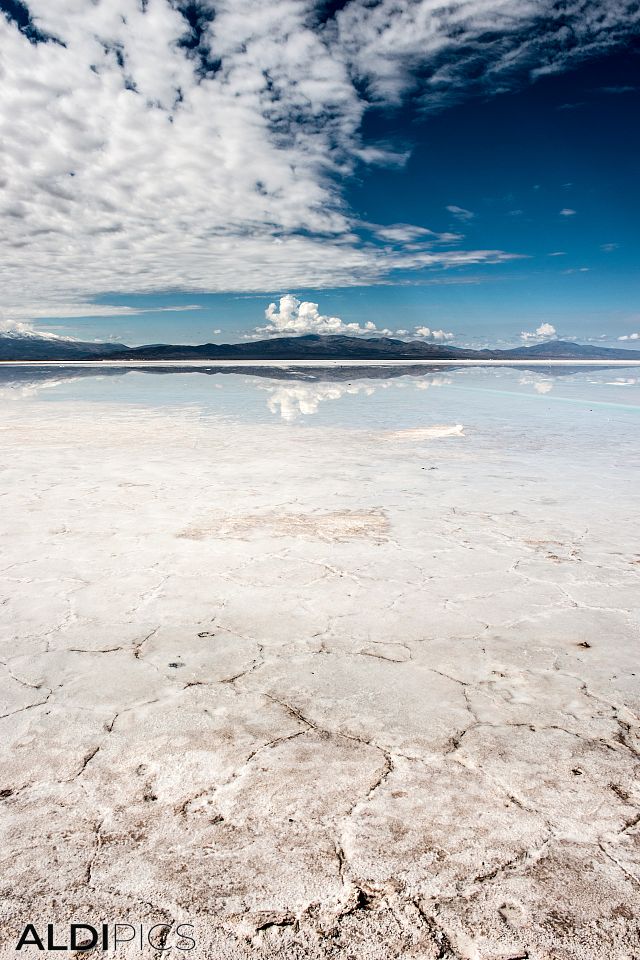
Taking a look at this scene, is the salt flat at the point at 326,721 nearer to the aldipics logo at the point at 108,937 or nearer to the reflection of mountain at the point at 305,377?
the aldipics logo at the point at 108,937

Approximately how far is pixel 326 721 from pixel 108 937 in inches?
36.4

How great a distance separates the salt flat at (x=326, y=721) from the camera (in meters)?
1.34

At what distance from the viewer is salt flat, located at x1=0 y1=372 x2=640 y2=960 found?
1.34 metres

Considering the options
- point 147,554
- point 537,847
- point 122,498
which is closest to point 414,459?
point 122,498

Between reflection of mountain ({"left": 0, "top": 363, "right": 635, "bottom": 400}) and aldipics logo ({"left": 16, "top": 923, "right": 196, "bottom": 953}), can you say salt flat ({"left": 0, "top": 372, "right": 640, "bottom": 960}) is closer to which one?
aldipics logo ({"left": 16, "top": 923, "right": 196, "bottom": 953})

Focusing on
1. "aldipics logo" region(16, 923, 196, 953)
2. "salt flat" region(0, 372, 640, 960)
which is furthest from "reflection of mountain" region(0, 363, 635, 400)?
"aldipics logo" region(16, 923, 196, 953)

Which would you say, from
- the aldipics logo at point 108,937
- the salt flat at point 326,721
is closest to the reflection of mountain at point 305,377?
the salt flat at point 326,721

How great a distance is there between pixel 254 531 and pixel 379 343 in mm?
150891

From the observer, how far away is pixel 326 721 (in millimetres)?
2029

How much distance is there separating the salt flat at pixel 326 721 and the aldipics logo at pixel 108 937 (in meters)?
0.02

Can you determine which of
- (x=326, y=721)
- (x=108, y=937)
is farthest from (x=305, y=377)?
(x=108, y=937)

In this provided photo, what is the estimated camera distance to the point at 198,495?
4.96 m

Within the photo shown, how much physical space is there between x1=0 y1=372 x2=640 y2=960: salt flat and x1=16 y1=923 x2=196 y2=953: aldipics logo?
0.07 ft

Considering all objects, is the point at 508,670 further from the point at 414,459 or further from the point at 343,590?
the point at 414,459
